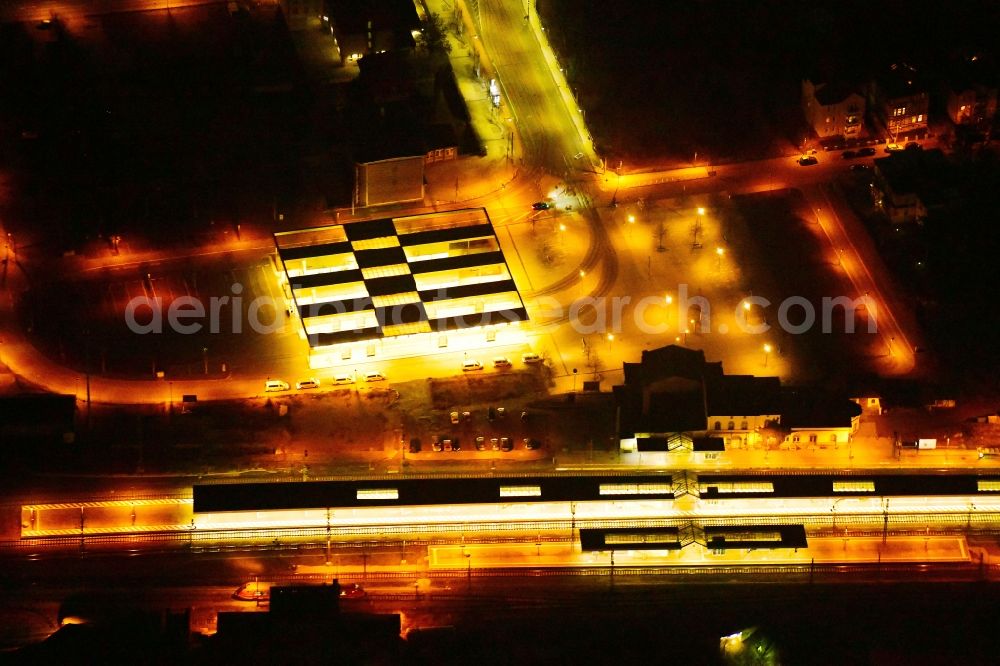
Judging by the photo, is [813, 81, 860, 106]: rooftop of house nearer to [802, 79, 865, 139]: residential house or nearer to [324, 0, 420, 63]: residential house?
[802, 79, 865, 139]: residential house

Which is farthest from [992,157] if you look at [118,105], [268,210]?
[118,105]

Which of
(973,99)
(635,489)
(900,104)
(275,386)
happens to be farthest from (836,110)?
(275,386)

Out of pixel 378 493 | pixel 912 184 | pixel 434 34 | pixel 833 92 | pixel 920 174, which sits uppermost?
pixel 434 34

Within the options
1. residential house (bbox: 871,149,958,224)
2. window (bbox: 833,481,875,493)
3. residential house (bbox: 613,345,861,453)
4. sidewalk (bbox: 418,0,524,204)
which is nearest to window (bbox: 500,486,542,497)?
residential house (bbox: 613,345,861,453)

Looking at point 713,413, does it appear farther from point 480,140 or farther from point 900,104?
point 900,104

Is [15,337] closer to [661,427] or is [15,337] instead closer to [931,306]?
[661,427]

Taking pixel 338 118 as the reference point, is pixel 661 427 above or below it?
below

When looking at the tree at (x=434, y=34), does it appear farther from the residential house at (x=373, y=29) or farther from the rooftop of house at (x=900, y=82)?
the rooftop of house at (x=900, y=82)
